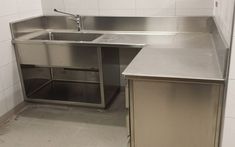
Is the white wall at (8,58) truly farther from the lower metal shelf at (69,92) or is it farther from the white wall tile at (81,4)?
the white wall tile at (81,4)

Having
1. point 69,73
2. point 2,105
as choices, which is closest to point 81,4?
point 69,73

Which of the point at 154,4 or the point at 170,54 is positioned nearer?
the point at 170,54

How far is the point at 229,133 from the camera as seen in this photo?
1354 mm

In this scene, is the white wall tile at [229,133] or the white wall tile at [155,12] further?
the white wall tile at [155,12]

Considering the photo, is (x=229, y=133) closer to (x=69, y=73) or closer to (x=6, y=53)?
(x=6, y=53)

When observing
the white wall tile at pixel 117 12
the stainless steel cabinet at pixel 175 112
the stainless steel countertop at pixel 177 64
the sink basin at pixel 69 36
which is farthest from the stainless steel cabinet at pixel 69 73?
the stainless steel cabinet at pixel 175 112

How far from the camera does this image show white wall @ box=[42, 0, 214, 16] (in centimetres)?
248

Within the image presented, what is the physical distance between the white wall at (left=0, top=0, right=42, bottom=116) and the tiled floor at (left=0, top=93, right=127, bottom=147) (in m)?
0.18


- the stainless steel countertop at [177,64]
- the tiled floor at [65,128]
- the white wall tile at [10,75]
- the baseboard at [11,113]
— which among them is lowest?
the tiled floor at [65,128]

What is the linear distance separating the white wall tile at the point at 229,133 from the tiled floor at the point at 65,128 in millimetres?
934

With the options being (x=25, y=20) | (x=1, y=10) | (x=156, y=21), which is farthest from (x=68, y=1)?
(x=156, y=21)

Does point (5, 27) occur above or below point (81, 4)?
below

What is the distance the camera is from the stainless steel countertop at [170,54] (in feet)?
4.93

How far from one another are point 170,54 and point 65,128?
3.84ft
